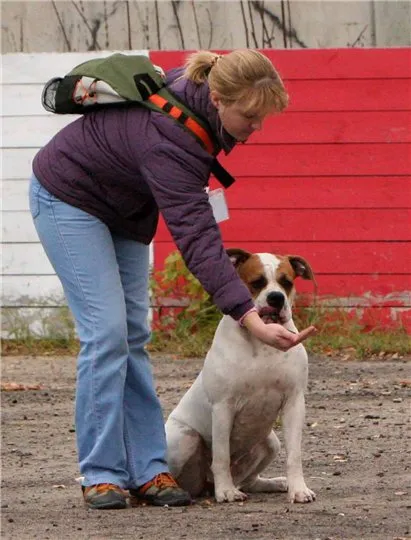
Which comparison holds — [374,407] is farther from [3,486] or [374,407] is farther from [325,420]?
[3,486]

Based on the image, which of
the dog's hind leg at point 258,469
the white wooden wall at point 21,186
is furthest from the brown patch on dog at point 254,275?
the white wooden wall at point 21,186

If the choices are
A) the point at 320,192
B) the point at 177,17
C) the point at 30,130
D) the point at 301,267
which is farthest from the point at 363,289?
the point at 301,267

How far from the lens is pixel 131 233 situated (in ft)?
17.8

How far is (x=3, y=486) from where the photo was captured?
603 cm

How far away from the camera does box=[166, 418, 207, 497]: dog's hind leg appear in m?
5.77

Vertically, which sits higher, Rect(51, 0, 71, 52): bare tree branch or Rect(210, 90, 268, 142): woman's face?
Rect(51, 0, 71, 52): bare tree branch

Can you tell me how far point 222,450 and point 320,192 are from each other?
15.8 feet

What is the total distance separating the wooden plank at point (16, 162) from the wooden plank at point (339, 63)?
1300mm

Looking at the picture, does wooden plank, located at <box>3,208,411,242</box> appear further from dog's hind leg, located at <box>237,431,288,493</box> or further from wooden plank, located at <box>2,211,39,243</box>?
dog's hind leg, located at <box>237,431,288,493</box>

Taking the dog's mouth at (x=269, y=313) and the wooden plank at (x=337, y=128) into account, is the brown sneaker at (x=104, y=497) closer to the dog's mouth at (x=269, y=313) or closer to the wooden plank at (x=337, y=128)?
the dog's mouth at (x=269, y=313)

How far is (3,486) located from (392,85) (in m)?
5.13

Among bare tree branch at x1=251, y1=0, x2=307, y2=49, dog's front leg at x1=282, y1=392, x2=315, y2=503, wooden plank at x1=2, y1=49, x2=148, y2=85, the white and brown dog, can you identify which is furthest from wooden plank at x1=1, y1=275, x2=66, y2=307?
dog's front leg at x1=282, y1=392, x2=315, y2=503

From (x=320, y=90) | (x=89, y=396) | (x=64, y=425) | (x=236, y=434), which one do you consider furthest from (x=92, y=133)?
(x=320, y=90)

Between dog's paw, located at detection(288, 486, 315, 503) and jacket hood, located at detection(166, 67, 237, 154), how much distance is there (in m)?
1.39
